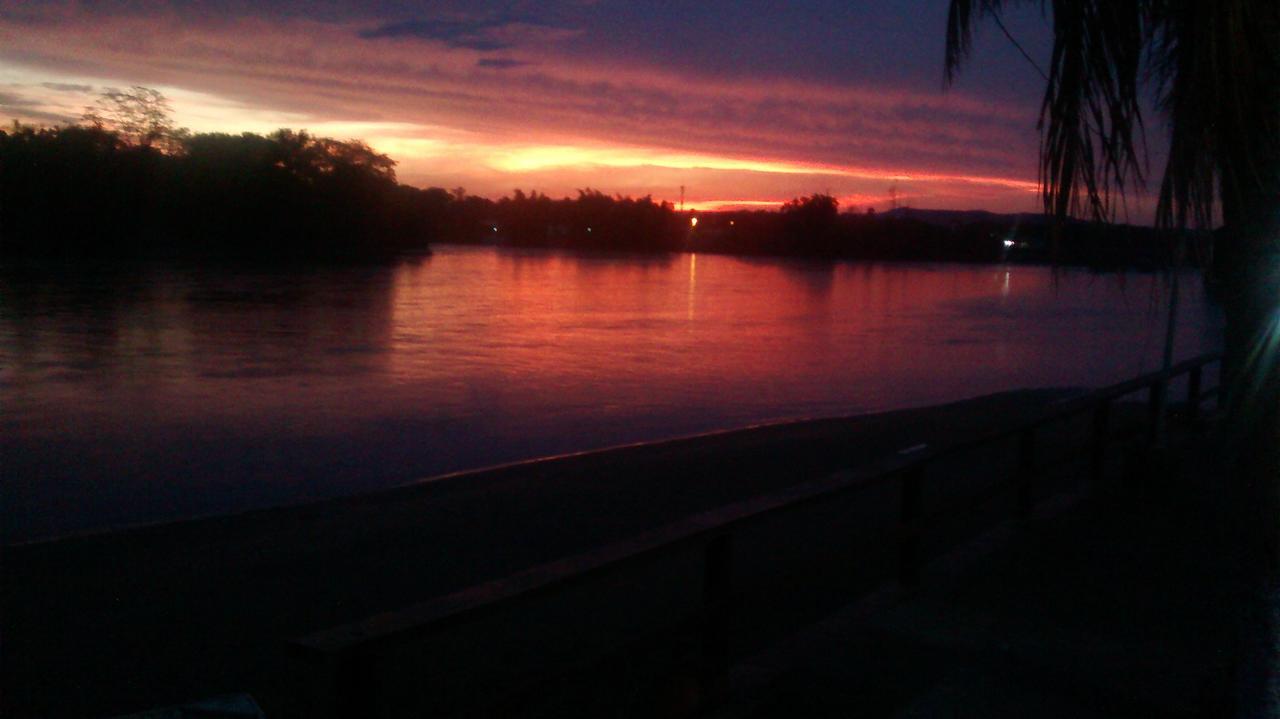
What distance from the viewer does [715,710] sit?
4.36 m

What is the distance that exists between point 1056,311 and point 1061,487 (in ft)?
185

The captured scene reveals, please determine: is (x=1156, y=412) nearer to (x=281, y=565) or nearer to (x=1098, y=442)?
(x=1098, y=442)

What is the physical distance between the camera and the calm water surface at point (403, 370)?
45.3ft

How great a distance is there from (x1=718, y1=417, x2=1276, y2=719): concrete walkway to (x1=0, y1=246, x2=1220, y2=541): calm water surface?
1.61 meters

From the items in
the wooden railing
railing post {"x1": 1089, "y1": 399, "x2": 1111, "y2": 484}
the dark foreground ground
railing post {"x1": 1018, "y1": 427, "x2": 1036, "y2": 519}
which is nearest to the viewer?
the wooden railing

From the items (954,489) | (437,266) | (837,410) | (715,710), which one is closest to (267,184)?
(437,266)

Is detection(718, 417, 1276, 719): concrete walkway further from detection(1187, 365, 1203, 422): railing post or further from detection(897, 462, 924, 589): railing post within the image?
detection(1187, 365, 1203, 422): railing post

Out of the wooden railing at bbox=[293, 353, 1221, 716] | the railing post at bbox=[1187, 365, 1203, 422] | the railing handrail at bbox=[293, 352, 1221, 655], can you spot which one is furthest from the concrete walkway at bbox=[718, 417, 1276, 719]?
the railing post at bbox=[1187, 365, 1203, 422]

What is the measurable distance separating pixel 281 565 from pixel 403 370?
1728cm

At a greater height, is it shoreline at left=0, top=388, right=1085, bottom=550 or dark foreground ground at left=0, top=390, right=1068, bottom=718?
dark foreground ground at left=0, top=390, right=1068, bottom=718

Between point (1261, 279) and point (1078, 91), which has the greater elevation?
point (1078, 91)

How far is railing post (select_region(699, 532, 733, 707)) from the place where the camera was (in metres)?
4.21

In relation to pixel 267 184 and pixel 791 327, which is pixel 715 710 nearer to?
pixel 791 327

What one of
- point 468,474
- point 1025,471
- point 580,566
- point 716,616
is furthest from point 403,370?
point 580,566
